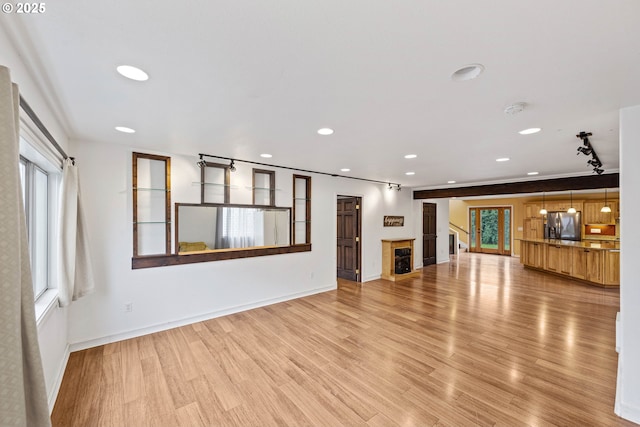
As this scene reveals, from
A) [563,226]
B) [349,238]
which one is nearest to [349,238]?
[349,238]

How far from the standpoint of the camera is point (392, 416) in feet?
6.56

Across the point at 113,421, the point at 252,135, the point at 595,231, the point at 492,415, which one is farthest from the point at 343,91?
the point at 595,231

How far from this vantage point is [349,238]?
20.9 ft

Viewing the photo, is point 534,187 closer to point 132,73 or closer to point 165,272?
point 132,73

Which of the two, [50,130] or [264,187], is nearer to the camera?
[50,130]

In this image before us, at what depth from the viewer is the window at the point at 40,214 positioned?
87.9 inches

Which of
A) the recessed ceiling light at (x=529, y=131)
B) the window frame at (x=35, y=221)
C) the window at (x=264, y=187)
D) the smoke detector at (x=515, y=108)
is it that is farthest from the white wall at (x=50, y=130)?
the recessed ceiling light at (x=529, y=131)

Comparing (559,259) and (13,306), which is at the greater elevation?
(13,306)

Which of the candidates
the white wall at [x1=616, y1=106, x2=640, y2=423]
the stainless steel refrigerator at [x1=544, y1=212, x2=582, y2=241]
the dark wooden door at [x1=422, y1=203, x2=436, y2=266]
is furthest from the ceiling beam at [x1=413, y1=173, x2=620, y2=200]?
the stainless steel refrigerator at [x1=544, y1=212, x2=582, y2=241]

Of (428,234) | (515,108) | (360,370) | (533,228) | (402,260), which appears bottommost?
(360,370)

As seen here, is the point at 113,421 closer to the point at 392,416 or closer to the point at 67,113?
the point at 392,416

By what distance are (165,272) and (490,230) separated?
39.5ft

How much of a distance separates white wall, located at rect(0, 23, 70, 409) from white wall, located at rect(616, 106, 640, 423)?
12.5ft

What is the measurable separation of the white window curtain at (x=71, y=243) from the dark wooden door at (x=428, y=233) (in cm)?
783
